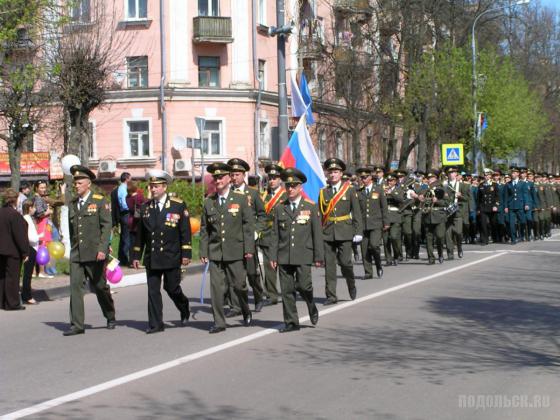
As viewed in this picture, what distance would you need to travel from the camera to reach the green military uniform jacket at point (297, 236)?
11.7 metres

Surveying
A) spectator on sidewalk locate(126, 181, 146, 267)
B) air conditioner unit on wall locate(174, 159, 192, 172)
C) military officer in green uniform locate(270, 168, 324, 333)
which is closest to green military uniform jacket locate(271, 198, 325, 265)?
military officer in green uniform locate(270, 168, 324, 333)

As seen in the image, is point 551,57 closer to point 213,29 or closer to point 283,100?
point 213,29

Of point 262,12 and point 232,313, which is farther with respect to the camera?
point 262,12

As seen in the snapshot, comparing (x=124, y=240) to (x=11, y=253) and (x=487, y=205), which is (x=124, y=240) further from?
(x=487, y=205)

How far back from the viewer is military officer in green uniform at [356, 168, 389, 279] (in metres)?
18.4

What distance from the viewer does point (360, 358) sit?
9.78m

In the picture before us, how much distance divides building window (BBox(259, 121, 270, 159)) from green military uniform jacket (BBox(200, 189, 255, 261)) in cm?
3359

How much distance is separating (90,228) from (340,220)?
4206 millimetres

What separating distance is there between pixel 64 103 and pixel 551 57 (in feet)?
168

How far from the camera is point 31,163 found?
4838 centimetres

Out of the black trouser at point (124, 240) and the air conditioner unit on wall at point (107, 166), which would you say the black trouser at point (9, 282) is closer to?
the black trouser at point (124, 240)

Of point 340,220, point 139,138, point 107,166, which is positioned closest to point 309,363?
point 340,220

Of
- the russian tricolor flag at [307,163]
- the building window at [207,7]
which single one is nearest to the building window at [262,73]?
the building window at [207,7]

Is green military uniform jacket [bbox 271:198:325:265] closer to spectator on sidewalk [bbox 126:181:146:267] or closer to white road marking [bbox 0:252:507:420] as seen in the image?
white road marking [bbox 0:252:507:420]
